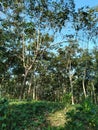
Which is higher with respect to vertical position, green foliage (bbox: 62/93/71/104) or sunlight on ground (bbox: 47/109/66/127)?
green foliage (bbox: 62/93/71/104)

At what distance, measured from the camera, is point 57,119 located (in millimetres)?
8805

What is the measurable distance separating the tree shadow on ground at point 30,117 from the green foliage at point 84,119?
0.38m

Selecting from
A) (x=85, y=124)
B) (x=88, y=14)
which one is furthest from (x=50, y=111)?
(x=88, y=14)

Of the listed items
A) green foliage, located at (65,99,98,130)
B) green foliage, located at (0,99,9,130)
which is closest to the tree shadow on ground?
green foliage, located at (0,99,9,130)

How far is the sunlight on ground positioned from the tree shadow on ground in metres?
0.09

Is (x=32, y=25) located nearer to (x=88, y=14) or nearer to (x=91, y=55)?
(x=88, y=14)

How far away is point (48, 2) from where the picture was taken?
89.6 feet

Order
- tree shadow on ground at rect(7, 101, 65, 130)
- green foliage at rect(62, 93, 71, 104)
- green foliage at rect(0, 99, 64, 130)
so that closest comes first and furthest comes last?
green foliage at rect(0, 99, 64, 130), tree shadow on ground at rect(7, 101, 65, 130), green foliage at rect(62, 93, 71, 104)

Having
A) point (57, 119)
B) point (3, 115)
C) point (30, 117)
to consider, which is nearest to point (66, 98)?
point (57, 119)

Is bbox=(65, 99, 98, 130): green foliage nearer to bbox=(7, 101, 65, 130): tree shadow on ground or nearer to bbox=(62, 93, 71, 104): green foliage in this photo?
bbox=(7, 101, 65, 130): tree shadow on ground

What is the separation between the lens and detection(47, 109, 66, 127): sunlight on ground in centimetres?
852

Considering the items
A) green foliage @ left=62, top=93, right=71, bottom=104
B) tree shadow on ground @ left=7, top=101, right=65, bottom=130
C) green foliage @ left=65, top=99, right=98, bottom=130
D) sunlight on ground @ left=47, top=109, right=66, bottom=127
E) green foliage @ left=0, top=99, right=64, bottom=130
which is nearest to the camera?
green foliage @ left=0, top=99, right=64, bottom=130

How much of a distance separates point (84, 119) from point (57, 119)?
35.7 inches

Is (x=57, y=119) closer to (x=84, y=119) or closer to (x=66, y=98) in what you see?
(x=84, y=119)
